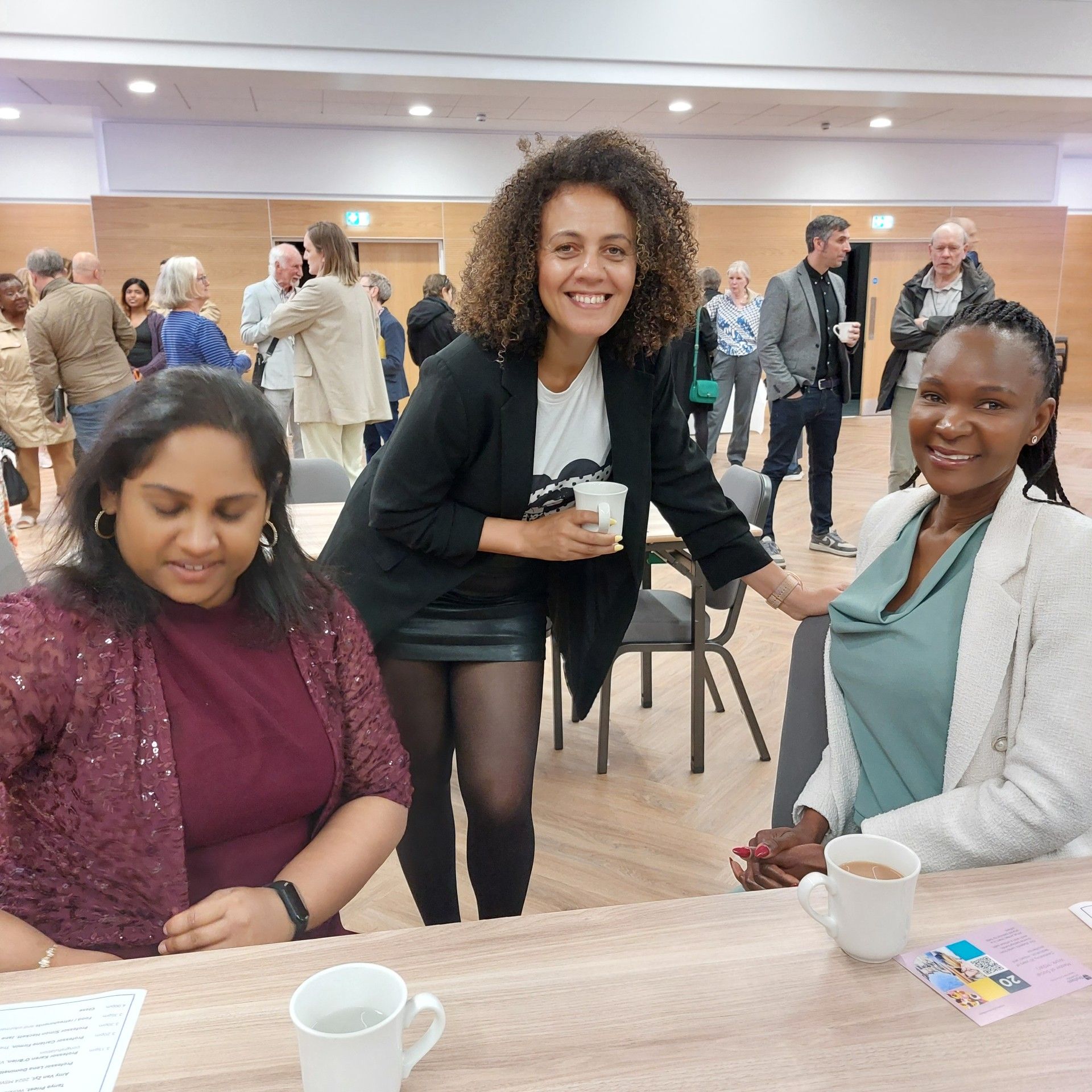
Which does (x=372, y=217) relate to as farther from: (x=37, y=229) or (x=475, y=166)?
(x=37, y=229)

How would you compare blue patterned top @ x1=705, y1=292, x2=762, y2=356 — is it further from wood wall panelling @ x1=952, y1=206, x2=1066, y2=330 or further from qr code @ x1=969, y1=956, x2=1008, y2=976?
qr code @ x1=969, y1=956, x2=1008, y2=976

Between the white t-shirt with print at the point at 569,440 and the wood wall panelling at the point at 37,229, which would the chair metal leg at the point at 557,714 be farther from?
the wood wall panelling at the point at 37,229

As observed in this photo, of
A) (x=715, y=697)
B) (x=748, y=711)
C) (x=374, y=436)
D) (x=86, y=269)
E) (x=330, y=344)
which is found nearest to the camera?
(x=748, y=711)

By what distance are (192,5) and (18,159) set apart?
5139 mm

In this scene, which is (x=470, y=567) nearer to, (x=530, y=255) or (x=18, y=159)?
(x=530, y=255)

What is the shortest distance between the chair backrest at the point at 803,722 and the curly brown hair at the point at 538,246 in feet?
2.02

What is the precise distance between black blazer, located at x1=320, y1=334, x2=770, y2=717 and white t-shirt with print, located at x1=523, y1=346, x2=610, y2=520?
0.03 meters

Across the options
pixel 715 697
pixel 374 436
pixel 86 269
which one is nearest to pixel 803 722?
pixel 715 697

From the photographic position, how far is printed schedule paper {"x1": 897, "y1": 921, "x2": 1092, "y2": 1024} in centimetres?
86

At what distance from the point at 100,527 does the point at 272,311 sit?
4290mm

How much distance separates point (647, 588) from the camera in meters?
3.60

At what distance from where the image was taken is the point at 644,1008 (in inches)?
33.7

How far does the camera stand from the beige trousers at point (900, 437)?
511 cm

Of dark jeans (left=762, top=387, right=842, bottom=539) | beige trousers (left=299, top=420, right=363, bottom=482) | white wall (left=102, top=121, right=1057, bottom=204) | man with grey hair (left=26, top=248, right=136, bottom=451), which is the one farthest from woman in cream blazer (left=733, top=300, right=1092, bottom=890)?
white wall (left=102, top=121, right=1057, bottom=204)
